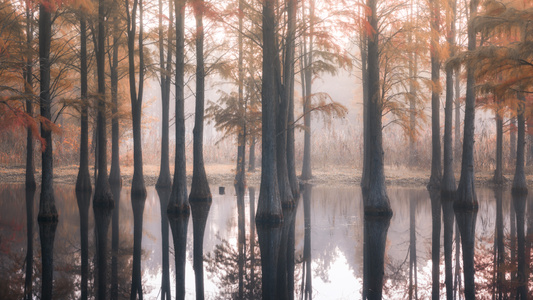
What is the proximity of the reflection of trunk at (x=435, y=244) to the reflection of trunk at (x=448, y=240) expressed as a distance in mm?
139

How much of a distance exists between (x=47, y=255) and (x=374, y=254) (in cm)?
652

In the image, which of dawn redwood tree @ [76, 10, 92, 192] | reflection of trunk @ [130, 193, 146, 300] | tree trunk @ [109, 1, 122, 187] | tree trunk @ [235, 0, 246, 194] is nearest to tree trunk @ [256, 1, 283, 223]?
reflection of trunk @ [130, 193, 146, 300]

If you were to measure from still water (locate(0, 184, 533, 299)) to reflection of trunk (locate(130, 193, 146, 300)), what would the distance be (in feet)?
0.33

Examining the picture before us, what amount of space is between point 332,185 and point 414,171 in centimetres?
668

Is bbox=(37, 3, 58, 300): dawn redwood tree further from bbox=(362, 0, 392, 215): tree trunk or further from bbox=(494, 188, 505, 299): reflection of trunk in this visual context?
bbox=(494, 188, 505, 299): reflection of trunk

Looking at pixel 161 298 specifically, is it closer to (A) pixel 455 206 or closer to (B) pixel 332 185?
(A) pixel 455 206

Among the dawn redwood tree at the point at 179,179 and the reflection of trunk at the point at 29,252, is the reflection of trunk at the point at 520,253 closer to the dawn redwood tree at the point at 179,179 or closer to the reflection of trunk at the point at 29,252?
the dawn redwood tree at the point at 179,179

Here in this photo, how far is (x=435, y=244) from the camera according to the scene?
36.7 ft

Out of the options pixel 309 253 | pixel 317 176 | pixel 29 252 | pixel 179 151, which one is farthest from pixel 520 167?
pixel 29 252

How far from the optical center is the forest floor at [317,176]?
26766 mm

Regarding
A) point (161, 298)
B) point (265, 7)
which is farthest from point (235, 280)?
point (265, 7)

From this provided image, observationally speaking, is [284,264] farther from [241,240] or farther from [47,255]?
[47,255]

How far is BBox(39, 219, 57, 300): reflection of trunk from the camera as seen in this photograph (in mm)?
7621

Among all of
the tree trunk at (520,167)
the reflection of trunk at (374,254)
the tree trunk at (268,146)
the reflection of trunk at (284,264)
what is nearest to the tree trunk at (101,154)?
the tree trunk at (268,146)
